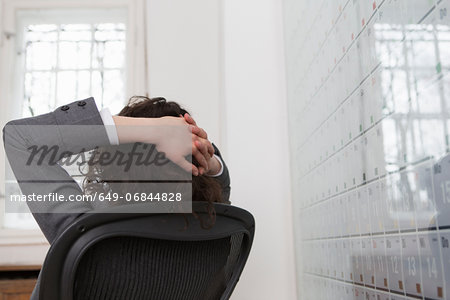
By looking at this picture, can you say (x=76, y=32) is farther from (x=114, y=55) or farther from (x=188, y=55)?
(x=188, y=55)

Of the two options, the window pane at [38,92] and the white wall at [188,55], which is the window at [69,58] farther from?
the white wall at [188,55]

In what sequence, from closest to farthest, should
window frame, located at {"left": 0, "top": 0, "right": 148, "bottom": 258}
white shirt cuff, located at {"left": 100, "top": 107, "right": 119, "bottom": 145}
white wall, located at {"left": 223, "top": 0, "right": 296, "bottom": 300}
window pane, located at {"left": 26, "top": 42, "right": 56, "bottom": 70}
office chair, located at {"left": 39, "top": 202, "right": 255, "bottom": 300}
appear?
office chair, located at {"left": 39, "top": 202, "right": 255, "bottom": 300} → white shirt cuff, located at {"left": 100, "top": 107, "right": 119, "bottom": 145} → white wall, located at {"left": 223, "top": 0, "right": 296, "bottom": 300} → window frame, located at {"left": 0, "top": 0, "right": 148, "bottom": 258} → window pane, located at {"left": 26, "top": 42, "right": 56, "bottom": 70}

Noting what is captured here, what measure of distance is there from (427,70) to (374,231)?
0.36 metres

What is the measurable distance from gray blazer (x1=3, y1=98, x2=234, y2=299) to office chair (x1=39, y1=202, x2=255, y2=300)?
2.9 inches

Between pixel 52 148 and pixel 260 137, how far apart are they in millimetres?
1061

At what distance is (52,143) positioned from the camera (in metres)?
0.72

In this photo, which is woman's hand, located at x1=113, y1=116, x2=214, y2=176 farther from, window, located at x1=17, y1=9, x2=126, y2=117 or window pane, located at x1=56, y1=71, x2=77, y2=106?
window pane, located at x1=56, y1=71, x2=77, y2=106

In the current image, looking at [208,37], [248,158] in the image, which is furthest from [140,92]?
[248,158]

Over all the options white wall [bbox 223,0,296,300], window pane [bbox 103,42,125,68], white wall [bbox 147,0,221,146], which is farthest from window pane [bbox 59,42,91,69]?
white wall [bbox 223,0,296,300]

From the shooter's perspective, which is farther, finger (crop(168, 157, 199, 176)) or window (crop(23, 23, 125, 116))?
window (crop(23, 23, 125, 116))

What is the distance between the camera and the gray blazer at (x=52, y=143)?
677 millimetres

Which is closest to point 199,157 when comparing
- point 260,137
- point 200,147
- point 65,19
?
point 200,147

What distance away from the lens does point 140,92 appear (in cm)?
258

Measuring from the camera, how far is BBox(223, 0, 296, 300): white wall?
1.61m
